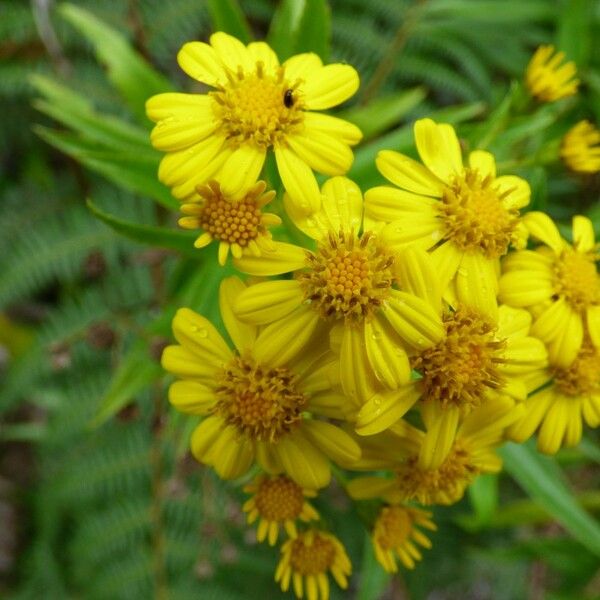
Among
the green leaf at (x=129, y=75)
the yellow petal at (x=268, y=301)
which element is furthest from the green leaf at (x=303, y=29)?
the yellow petal at (x=268, y=301)

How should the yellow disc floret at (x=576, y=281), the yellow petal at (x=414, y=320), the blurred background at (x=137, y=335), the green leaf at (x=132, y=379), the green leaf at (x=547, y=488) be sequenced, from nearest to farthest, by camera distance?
1. the yellow petal at (x=414, y=320)
2. the yellow disc floret at (x=576, y=281)
3. the green leaf at (x=132, y=379)
4. the green leaf at (x=547, y=488)
5. the blurred background at (x=137, y=335)

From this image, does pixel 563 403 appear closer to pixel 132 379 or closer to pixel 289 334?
pixel 289 334

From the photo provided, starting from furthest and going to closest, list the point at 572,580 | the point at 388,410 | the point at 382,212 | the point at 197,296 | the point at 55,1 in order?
the point at 55,1 → the point at 572,580 → the point at 197,296 → the point at 382,212 → the point at 388,410

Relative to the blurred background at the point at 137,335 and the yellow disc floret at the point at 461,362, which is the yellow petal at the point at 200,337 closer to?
the yellow disc floret at the point at 461,362

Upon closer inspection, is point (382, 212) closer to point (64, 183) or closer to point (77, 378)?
point (77, 378)

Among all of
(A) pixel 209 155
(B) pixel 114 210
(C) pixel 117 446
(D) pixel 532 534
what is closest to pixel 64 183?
(B) pixel 114 210
